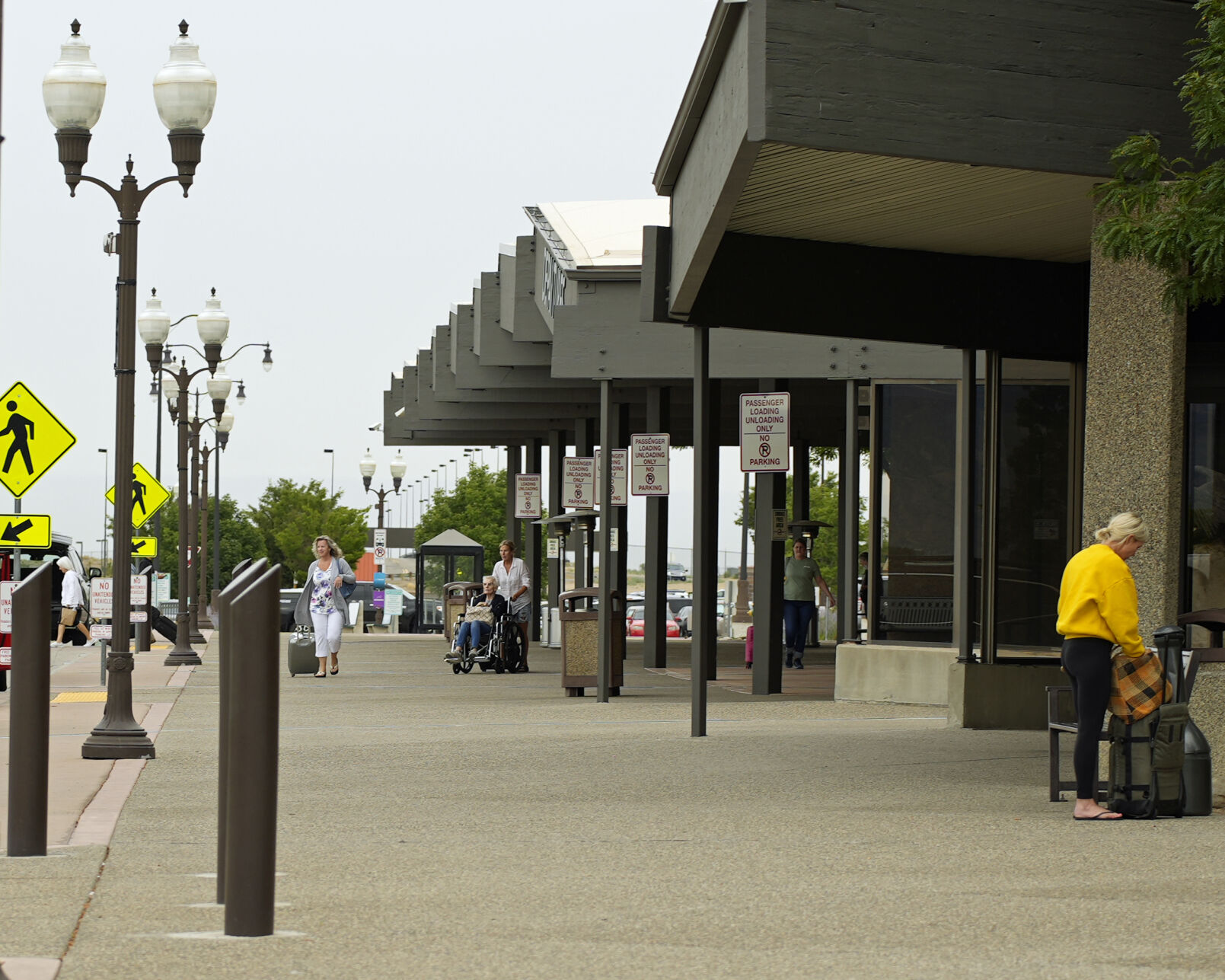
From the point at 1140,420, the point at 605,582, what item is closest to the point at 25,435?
the point at 605,582

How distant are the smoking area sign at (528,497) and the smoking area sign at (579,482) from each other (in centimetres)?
917

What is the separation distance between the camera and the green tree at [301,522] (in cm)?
9694

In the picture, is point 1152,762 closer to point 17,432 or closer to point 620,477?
point 17,432

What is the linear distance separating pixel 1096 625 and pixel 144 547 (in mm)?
25170

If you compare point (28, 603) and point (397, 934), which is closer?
point (397, 934)

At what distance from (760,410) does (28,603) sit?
11.6 metres

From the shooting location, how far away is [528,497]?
116 feet

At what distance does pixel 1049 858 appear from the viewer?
828 centimetres

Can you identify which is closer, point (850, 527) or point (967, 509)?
point (967, 509)

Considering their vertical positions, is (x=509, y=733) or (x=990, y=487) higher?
(x=990, y=487)

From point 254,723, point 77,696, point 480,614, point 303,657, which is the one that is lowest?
point 77,696

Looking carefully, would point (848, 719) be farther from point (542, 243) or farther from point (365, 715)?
point (542, 243)

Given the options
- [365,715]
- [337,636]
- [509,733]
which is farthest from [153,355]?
[509,733]

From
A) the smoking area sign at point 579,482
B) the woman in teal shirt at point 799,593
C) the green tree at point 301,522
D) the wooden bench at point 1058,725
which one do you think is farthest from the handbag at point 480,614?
the green tree at point 301,522
